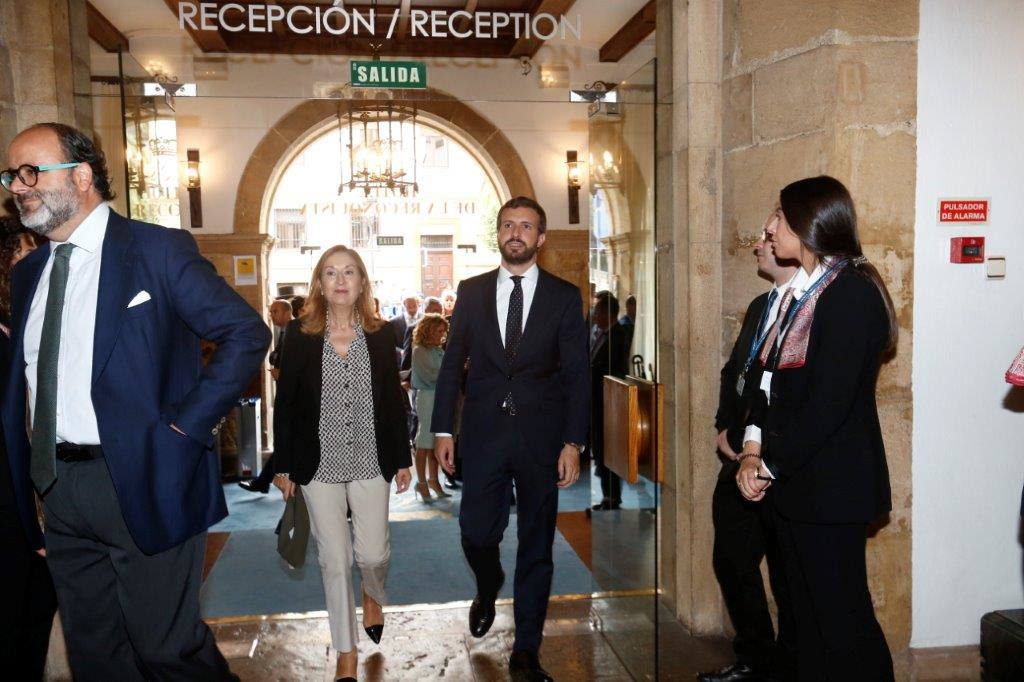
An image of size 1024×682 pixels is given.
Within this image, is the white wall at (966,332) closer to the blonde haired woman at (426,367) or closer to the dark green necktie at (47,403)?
the dark green necktie at (47,403)

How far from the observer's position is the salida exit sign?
10.1ft

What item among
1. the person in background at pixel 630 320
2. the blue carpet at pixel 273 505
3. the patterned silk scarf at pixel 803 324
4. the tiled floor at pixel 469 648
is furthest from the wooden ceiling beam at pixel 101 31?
the blue carpet at pixel 273 505

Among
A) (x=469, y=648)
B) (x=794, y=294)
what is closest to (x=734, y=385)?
(x=794, y=294)

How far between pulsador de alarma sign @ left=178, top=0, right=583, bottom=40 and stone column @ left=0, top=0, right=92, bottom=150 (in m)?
0.54

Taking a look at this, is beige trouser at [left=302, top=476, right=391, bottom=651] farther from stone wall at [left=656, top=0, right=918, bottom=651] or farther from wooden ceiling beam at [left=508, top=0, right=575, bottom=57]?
wooden ceiling beam at [left=508, top=0, right=575, bottom=57]

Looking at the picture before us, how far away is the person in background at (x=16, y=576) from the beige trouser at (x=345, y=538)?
93 cm

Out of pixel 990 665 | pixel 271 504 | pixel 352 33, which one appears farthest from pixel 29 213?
pixel 271 504

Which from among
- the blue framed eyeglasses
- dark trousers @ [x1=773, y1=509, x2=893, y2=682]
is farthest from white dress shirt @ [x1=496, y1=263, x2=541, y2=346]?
the blue framed eyeglasses

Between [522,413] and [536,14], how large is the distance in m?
1.77

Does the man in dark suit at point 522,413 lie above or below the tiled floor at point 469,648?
above

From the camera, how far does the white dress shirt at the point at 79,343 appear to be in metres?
2.15

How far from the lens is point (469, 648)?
363 cm

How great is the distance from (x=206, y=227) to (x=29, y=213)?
19.5 feet

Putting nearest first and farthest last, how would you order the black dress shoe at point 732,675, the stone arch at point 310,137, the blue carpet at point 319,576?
the black dress shoe at point 732,675
the blue carpet at point 319,576
the stone arch at point 310,137
